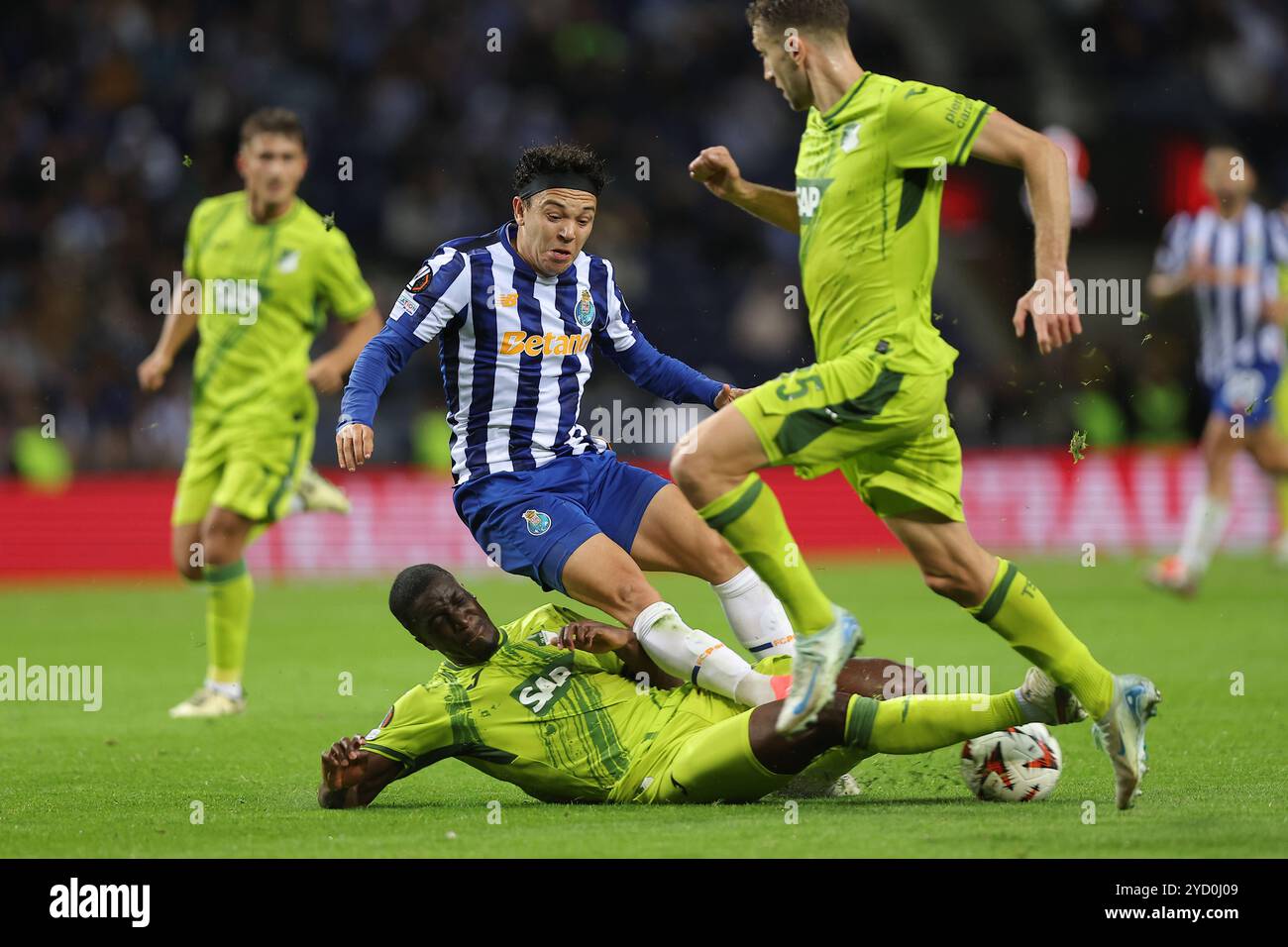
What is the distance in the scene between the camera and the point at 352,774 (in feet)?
18.4

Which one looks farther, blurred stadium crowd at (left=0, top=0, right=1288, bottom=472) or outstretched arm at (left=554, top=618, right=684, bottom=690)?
blurred stadium crowd at (left=0, top=0, right=1288, bottom=472)

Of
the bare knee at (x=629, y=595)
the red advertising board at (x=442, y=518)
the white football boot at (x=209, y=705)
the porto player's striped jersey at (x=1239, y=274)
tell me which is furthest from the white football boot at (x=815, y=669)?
the red advertising board at (x=442, y=518)

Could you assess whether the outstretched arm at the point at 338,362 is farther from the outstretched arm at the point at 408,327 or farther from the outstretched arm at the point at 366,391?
the outstretched arm at the point at 366,391

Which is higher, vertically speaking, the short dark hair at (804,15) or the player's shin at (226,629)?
the short dark hair at (804,15)

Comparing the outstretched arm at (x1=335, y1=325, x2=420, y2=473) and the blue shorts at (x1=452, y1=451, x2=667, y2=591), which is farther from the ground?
the outstretched arm at (x1=335, y1=325, x2=420, y2=473)

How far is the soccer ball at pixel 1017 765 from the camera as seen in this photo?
559 centimetres

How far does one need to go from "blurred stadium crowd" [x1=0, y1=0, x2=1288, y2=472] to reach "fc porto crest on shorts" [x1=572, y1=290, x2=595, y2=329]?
897 cm

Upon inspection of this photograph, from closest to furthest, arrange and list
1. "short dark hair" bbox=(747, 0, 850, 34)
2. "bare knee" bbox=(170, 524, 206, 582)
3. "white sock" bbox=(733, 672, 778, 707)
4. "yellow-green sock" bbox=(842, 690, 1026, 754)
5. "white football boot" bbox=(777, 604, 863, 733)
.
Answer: "white football boot" bbox=(777, 604, 863, 733) < "yellow-green sock" bbox=(842, 690, 1026, 754) < "short dark hair" bbox=(747, 0, 850, 34) < "white sock" bbox=(733, 672, 778, 707) < "bare knee" bbox=(170, 524, 206, 582)

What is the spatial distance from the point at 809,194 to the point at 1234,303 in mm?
8369

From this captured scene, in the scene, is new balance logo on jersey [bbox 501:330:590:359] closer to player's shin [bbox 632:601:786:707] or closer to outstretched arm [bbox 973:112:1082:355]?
player's shin [bbox 632:601:786:707]

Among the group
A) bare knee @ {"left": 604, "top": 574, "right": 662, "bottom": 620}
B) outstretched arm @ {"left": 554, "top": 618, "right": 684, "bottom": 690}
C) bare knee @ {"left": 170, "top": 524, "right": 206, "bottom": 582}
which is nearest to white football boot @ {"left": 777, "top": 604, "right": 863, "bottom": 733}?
outstretched arm @ {"left": 554, "top": 618, "right": 684, "bottom": 690}

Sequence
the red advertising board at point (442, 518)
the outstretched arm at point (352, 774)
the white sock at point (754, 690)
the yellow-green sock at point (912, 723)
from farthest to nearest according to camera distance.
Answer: the red advertising board at point (442, 518), the white sock at point (754, 690), the outstretched arm at point (352, 774), the yellow-green sock at point (912, 723)

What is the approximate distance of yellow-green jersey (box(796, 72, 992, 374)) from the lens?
5254 mm

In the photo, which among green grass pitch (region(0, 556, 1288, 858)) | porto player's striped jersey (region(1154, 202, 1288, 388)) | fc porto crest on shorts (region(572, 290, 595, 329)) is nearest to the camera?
green grass pitch (region(0, 556, 1288, 858))
